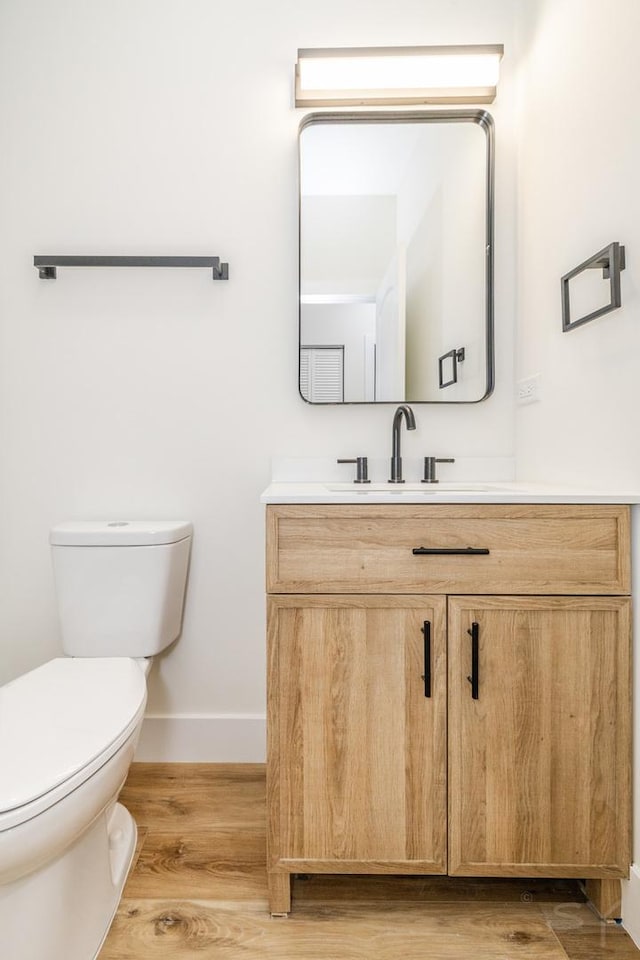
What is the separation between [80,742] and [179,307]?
1.22m

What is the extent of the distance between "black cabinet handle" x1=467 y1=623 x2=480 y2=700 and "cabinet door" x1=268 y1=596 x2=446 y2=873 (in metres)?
0.05

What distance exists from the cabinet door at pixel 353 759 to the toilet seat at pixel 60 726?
299mm

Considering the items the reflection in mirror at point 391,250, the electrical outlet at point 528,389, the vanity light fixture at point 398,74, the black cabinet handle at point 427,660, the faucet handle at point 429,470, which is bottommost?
the black cabinet handle at point 427,660

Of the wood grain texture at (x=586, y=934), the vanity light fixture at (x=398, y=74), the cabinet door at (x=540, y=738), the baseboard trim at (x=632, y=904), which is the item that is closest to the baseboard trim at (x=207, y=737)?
the cabinet door at (x=540, y=738)

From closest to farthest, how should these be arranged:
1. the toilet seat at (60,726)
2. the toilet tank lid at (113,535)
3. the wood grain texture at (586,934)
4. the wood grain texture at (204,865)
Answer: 1. the toilet seat at (60,726)
2. the wood grain texture at (586,934)
3. the wood grain texture at (204,865)
4. the toilet tank lid at (113,535)

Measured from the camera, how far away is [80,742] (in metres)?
0.95

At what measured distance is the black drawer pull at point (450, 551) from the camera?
1127 mm

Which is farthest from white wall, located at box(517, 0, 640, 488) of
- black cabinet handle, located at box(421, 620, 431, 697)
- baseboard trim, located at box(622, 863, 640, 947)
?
baseboard trim, located at box(622, 863, 640, 947)

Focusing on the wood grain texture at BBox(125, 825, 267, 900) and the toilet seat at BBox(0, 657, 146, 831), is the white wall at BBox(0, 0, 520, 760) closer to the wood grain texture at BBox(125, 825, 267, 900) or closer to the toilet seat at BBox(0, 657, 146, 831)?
the wood grain texture at BBox(125, 825, 267, 900)

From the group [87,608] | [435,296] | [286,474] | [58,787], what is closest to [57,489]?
[87,608]

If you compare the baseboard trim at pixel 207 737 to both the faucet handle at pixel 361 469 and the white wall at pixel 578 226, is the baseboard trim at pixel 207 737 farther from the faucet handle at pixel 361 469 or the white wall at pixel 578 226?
the white wall at pixel 578 226

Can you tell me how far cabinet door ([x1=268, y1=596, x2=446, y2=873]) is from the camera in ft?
3.70

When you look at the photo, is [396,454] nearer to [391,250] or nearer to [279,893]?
[391,250]

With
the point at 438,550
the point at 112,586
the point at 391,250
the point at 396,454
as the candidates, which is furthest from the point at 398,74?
the point at 112,586
